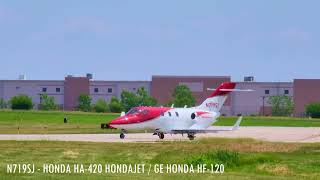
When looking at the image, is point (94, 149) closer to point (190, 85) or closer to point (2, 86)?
point (190, 85)

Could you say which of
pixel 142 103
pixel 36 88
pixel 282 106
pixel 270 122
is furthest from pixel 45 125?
pixel 36 88

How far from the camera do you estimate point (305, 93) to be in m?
183

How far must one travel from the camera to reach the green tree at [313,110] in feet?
531

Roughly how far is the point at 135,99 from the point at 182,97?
11289mm

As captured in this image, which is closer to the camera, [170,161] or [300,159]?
[170,161]

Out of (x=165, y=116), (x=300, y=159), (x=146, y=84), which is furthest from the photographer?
(x=146, y=84)

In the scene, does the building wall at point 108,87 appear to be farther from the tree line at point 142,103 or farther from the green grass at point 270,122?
the green grass at point 270,122

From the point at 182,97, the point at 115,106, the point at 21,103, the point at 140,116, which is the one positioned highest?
the point at 182,97

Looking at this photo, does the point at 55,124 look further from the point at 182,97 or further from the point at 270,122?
the point at 182,97

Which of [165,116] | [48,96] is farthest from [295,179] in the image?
[48,96]

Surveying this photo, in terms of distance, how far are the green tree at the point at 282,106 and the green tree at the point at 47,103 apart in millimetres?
49279

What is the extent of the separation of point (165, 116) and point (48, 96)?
453 feet

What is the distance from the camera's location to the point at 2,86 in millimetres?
197750

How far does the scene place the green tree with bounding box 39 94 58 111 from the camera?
178 m
